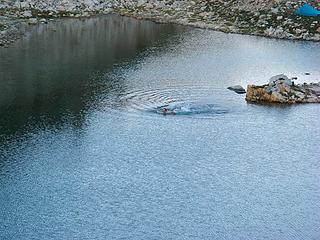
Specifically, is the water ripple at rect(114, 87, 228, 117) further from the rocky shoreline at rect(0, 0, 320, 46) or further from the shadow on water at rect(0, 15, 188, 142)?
the rocky shoreline at rect(0, 0, 320, 46)

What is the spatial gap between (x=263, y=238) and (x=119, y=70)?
81.5ft

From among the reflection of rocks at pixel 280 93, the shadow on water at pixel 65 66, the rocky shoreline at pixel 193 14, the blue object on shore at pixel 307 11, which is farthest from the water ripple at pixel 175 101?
the blue object on shore at pixel 307 11

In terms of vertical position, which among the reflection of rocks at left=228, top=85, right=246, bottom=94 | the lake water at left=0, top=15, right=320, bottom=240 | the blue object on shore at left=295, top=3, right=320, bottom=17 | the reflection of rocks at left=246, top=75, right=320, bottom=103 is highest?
the blue object on shore at left=295, top=3, right=320, bottom=17

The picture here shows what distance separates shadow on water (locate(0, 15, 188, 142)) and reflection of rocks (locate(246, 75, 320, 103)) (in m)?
9.14

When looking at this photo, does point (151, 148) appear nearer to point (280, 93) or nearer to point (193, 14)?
point (280, 93)

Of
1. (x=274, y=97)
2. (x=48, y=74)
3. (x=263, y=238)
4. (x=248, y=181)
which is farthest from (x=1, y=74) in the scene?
(x=263, y=238)

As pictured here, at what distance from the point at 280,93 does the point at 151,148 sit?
12308mm

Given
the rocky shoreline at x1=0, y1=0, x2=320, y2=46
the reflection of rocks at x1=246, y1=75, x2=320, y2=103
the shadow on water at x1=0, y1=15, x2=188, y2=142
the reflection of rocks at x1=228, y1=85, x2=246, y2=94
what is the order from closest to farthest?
the shadow on water at x1=0, y1=15, x2=188, y2=142, the reflection of rocks at x1=246, y1=75, x2=320, y2=103, the reflection of rocks at x1=228, y1=85, x2=246, y2=94, the rocky shoreline at x1=0, y1=0, x2=320, y2=46

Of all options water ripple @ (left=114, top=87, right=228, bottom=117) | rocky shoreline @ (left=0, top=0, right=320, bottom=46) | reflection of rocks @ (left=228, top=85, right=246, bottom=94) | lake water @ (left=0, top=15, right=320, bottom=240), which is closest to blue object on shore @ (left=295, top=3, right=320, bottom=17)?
rocky shoreline @ (left=0, top=0, right=320, bottom=46)

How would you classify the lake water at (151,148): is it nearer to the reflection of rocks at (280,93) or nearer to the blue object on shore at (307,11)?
the reflection of rocks at (280,93)

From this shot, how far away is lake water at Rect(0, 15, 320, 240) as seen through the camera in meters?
23.5

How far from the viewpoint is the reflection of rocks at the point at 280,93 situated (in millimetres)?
38531

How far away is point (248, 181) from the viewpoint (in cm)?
2723

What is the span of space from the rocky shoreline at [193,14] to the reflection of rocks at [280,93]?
19.2 meters
